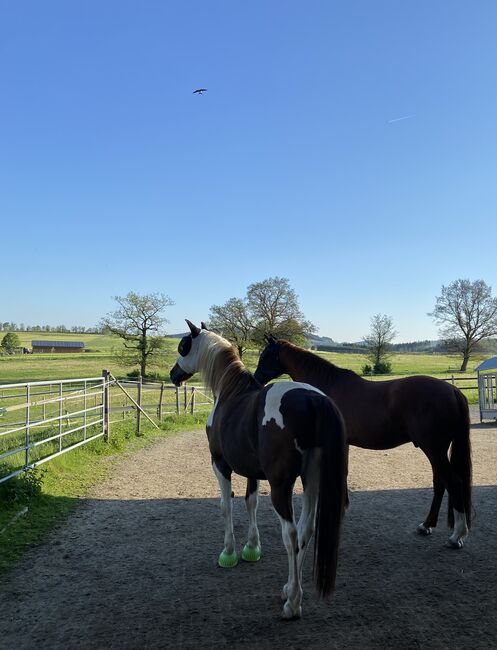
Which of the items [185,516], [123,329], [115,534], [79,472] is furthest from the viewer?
[123,329]

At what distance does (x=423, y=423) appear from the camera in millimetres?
4254

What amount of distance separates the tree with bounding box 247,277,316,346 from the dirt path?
104 feet

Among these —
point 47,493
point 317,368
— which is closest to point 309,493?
point 317,368

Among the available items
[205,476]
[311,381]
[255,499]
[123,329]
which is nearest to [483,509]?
[311,381]

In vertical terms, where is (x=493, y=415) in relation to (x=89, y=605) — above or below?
below

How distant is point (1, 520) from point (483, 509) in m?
5.37

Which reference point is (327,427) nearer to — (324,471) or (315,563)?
(324,471)

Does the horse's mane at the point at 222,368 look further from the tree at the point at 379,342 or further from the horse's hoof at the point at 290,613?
the tree at the point at 379,342

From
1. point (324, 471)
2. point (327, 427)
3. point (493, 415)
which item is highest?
point (327, 427)

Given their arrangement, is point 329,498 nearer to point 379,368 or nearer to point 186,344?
point 186,344

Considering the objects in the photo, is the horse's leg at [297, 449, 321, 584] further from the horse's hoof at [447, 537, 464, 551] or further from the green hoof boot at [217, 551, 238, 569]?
the horse's hoof at [447, 537, 464, 551]

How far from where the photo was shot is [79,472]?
689 centimetres

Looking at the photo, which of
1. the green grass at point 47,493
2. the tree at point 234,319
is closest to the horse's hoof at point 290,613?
the green grass at point 47,493

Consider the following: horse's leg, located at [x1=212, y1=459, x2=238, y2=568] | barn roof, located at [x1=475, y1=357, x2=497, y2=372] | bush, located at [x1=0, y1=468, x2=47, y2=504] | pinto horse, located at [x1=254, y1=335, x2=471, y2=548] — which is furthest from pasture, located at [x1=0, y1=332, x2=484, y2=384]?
horse's leg, located at [x1=212, y1=459, x2=238, y2=568]
